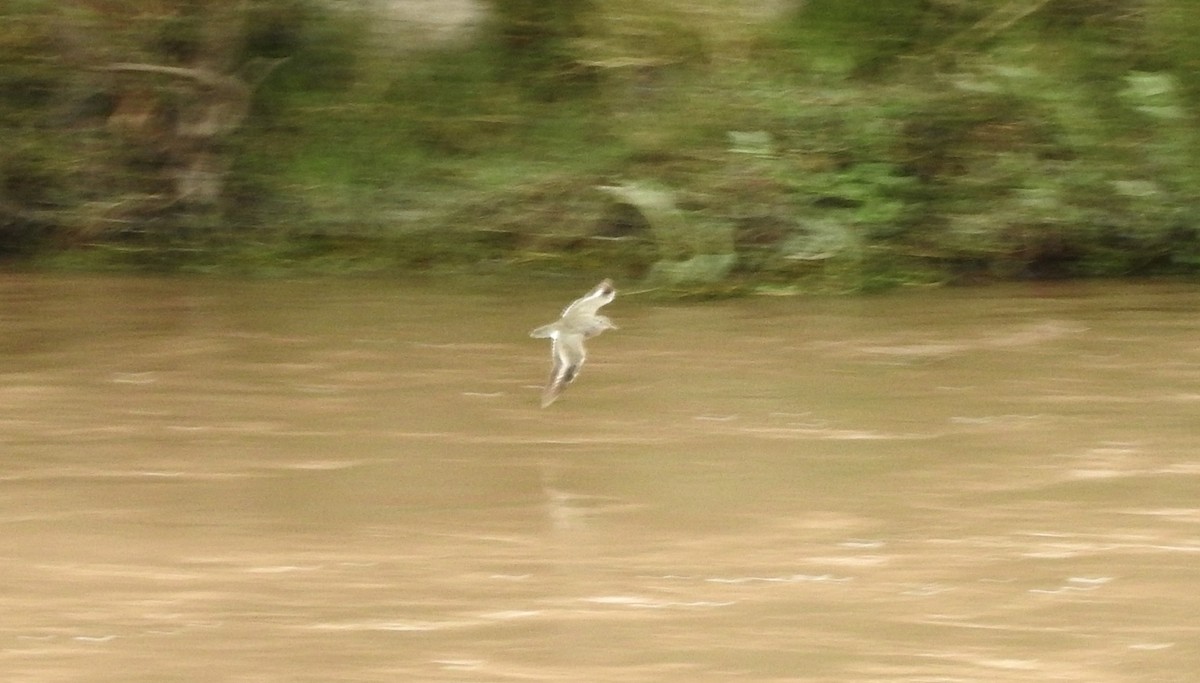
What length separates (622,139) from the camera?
31.3ft

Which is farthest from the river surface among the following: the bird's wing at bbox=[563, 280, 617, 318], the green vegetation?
the green vegetation

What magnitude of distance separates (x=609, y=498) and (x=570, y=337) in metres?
0.92

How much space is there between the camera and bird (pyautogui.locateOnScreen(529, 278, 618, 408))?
5.49 meters

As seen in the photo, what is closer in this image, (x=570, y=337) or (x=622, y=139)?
(x=570, y=337)

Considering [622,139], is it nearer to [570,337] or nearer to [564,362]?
[570,337]

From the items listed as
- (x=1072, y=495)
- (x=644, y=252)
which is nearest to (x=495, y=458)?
(x=1072, y=495)

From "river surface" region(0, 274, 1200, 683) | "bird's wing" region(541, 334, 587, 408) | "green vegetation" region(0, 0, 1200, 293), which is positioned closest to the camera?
"river surface" region(0, 274, 1200, 683)

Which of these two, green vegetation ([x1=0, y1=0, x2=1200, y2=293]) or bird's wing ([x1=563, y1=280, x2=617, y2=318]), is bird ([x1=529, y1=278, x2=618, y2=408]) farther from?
green vegetation ([x1=0, y1=0, x2=1200, y2=293])

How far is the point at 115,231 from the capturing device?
32.5 ft

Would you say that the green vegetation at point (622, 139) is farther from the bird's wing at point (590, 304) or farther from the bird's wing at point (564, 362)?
the bird's wing at point (564, 362)

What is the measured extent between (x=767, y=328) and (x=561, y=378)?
7.27ft

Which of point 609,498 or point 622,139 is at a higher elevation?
point 622,139

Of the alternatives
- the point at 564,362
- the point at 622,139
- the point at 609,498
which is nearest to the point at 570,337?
the point at 564,362

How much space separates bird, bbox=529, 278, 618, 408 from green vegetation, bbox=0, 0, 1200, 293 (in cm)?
256
